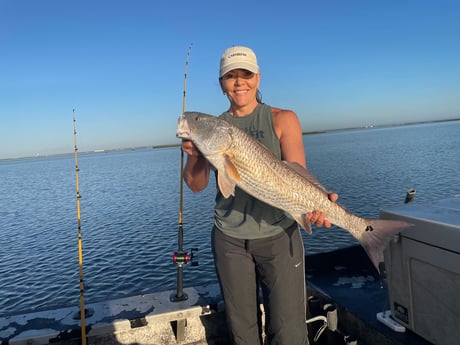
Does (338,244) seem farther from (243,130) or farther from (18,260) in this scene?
(18,260)

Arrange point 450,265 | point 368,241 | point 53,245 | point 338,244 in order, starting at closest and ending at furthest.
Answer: point 450,265, point 368,241, point 338,244, point 53,245

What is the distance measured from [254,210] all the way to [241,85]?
1370 mm

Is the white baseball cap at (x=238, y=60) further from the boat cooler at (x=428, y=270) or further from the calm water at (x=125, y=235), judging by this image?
the calm water at (x=125, y=235)

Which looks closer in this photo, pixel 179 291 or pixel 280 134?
pixel 280 134

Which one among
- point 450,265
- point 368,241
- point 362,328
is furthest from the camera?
point 362,328

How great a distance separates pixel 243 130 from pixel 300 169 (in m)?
0.77

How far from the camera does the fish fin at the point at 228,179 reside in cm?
363

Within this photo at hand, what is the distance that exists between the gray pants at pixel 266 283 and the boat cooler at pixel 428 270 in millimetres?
1026

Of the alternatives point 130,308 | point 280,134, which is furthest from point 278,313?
point 130,308

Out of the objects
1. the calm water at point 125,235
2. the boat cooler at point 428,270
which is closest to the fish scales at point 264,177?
the boat cooler at point 428,270

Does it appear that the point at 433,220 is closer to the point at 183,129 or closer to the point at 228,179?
the point at 228,179

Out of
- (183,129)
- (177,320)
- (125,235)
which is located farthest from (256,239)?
(125,235)

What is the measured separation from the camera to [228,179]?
367 centimetres

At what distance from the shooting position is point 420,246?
3.33 metres
